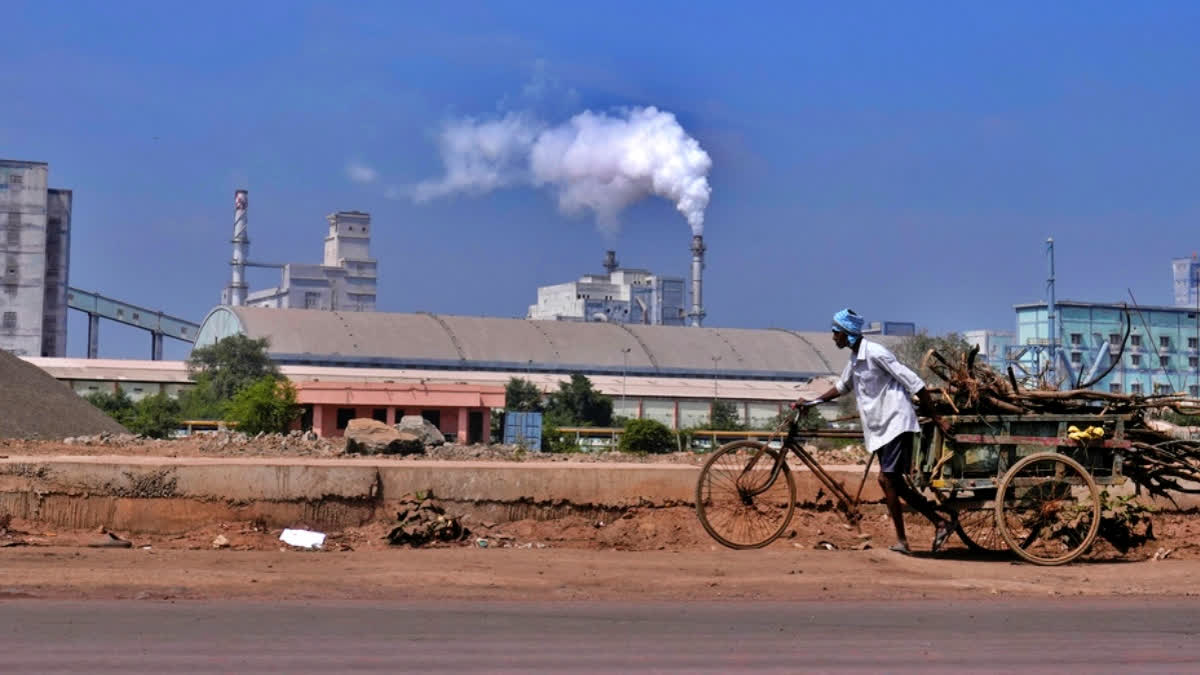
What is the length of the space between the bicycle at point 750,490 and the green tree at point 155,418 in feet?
105

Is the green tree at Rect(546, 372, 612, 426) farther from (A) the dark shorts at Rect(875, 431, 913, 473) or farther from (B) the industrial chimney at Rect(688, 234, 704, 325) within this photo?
(A) the dark shorts at Rect(875, 431, 913, 473)

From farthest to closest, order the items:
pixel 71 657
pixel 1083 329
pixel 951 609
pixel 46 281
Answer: pixel 46 281, pixel 1083 329, pixel 951 609, pixel 71 657

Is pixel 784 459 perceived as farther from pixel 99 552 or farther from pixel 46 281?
pixel 46 281

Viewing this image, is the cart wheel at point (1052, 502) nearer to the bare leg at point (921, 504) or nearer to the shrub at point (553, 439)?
the bare leg at point (921, 504)

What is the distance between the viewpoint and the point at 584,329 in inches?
3578

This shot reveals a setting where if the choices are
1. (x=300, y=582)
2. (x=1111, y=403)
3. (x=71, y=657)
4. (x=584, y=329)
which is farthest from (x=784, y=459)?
(x=584, y=329)

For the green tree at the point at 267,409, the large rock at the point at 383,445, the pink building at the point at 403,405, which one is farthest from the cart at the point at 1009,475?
the pink building at the point at 403,405

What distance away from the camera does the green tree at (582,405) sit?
6750 cm

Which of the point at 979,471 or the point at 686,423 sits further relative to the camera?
the point at 686,423

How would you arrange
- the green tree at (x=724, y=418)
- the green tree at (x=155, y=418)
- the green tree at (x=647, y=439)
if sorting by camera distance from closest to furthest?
1. the green tree at (x=647, y=439)
2. the green tree at (x=155, y=418)
3. the green tree at (x=724, y=418)

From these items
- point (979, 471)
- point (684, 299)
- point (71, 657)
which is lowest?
point (71, 657)

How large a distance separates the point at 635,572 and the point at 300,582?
1.79 meters

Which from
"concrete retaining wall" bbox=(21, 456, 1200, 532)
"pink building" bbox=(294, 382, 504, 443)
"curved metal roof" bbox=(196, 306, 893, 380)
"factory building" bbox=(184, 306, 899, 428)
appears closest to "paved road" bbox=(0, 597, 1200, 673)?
"concrete retaining wall" bbox=(21, 456, 1200, 532)

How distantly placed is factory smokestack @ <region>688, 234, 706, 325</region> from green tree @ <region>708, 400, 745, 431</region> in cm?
3332
